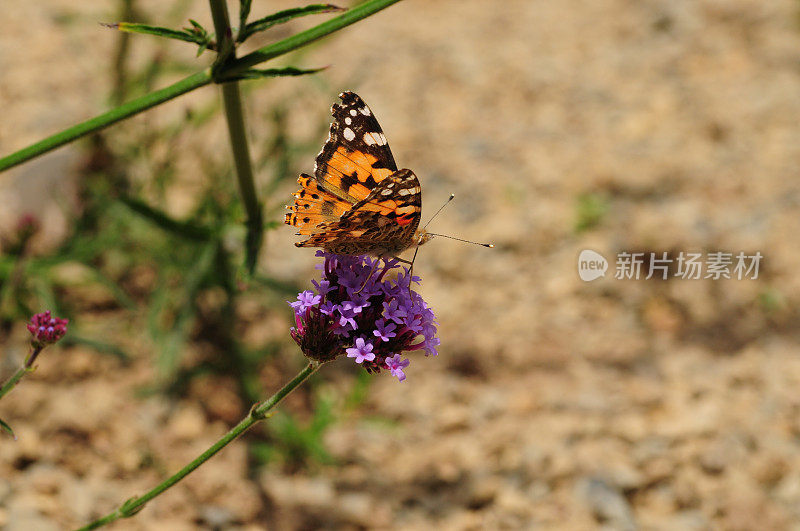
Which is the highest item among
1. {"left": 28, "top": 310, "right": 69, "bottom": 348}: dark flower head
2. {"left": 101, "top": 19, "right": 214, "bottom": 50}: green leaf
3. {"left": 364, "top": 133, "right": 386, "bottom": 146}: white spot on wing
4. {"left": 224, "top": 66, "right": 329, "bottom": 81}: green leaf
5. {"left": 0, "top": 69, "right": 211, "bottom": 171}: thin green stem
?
{"left": 101, "top": 19, "right": 214, "bottom": 50}: green leaf

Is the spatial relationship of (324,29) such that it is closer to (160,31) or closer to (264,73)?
(264,73)

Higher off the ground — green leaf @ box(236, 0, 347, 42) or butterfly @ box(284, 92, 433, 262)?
green leaf @ box(236, 0, 347, 42)

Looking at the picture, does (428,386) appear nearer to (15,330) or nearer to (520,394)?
(520,394)

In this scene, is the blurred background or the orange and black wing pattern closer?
the orange and black wing pattern

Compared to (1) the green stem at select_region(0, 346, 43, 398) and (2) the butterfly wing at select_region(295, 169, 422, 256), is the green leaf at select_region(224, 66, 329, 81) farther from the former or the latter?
(1) the green stem at select_region(0, 346, 43, 398)

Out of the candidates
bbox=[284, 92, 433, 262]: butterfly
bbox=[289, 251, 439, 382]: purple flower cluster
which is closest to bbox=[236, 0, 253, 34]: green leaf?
bbox=[284, 92, 433, 262]: butterfly

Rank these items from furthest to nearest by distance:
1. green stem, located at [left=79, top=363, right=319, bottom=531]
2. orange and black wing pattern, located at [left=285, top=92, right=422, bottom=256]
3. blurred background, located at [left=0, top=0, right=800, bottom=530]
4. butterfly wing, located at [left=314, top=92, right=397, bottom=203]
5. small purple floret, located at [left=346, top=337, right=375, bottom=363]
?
Answer: 1. blurred background, located at [left=0, top=0, right=800, bottom=530]
2. butterfly wing, located at [left=314, top=92, right=397, bottom=203]
3. orange and black wing pattern, located at [left=285, top=92, right=422, bottom=256]
4. small purple floret, located at [left=346, top=337, right=375, bottom=363]
5. green stem, located at [left=79, top=363, right=319, bottom=531]
